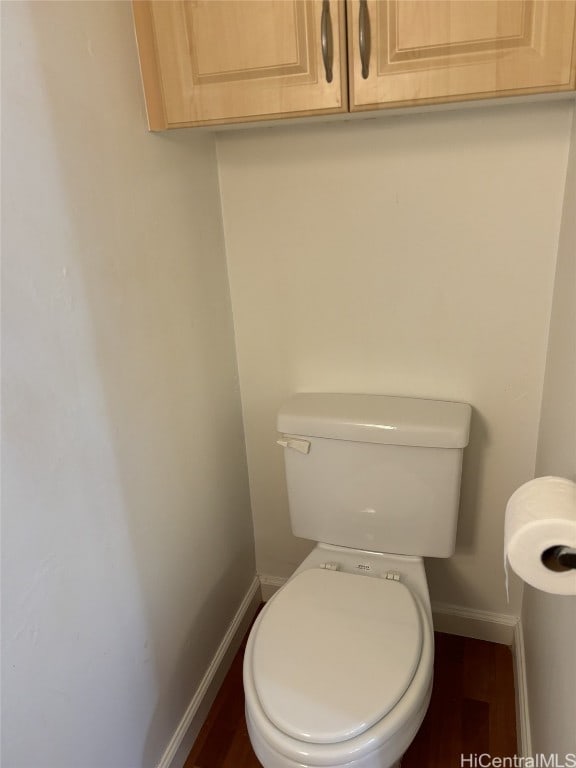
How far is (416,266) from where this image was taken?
1.27 metres

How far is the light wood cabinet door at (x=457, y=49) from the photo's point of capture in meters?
0.85

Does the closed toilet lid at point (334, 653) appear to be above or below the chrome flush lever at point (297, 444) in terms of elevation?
below

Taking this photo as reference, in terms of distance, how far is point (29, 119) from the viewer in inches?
30.8

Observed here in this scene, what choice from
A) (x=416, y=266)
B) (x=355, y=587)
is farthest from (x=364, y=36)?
(x=355, y=587)

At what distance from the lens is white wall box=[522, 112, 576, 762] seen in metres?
0.86

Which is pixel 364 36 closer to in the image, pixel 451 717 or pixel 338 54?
pixel 338 54

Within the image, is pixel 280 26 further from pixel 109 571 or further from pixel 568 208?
pixel 109 571

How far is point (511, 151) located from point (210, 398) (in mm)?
881

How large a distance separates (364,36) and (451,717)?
5.11 feet

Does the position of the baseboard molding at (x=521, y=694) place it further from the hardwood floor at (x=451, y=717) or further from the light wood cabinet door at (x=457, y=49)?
the light wood cabinet door at (x=457, y=49)

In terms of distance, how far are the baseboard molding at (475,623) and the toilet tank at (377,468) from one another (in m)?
0.37

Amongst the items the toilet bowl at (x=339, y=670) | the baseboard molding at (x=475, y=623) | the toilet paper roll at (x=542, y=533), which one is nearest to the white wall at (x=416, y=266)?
the baseboard molding at (x=475, y=623)

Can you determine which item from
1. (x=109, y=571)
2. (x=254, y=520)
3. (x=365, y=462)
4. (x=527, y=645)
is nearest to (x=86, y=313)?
(x=109, y=571)

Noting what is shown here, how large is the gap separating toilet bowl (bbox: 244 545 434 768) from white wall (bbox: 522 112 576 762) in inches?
9.0
